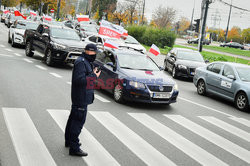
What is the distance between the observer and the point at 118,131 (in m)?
6.89

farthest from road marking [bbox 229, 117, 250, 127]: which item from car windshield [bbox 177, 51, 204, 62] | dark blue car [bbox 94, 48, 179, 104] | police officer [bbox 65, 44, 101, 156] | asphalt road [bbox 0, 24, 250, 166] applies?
car windshield [bbox 177, 51, 204, 62]

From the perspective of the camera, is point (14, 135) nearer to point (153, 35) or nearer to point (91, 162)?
point (91, 162)

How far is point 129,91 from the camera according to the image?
9383mm

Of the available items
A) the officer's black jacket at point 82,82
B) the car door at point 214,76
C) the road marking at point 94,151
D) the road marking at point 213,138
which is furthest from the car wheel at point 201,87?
the officer's black jacket at point 82,82

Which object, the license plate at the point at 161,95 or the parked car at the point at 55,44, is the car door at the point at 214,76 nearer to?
the license plate at the point at 161,95

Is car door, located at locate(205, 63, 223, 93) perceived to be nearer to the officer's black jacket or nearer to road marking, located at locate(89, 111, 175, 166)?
road marking, located at locate(89, 111, 175, 166)

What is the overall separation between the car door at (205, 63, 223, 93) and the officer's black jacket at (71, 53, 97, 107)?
8.39 metres

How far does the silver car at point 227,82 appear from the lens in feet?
36.9

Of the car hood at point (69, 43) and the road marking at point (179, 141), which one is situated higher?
the car hood at point (69, 43)

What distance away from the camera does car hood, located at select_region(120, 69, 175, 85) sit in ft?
31.1

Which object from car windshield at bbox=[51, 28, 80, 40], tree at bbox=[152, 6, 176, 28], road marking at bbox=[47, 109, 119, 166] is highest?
tree at bbox=[152, 6, 176, 28]

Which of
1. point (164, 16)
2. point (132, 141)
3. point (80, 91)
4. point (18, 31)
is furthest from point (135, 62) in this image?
point (164, 16)

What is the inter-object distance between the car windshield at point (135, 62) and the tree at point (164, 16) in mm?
54249

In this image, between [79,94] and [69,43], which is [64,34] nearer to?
[69,43]
